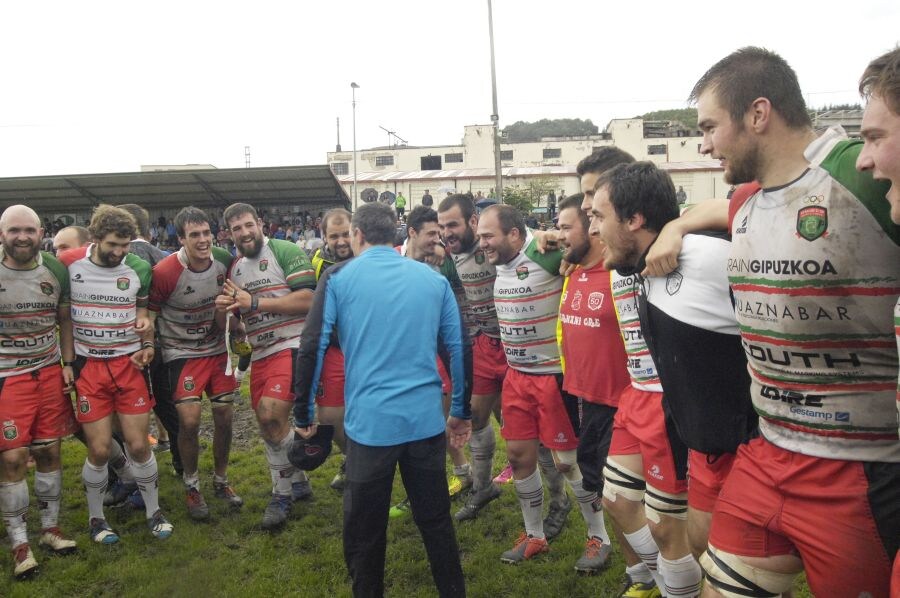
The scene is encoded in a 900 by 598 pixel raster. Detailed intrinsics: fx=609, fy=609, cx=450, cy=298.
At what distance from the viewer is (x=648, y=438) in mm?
3006

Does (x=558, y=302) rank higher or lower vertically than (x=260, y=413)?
higher

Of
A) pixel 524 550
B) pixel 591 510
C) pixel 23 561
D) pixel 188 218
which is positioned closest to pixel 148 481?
pixel 23 561

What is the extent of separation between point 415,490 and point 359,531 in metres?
0.36

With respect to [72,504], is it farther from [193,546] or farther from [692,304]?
[692,304]

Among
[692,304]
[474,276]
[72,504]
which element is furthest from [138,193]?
[692,304]

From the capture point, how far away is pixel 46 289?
4.64m

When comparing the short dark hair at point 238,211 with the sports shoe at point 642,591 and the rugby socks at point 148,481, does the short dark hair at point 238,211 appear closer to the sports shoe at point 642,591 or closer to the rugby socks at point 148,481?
the rugby socks at point 148,481

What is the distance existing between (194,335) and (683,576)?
4256 millimetres

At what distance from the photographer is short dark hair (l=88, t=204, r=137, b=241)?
480cm

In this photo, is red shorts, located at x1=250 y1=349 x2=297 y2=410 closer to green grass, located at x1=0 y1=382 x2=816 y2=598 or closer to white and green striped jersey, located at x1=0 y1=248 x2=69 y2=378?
green grass, located at x1=0 y1=382 x2=816 y2=598

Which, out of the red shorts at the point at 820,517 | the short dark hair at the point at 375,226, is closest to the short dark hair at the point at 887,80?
the red shorts at the point at 820,517

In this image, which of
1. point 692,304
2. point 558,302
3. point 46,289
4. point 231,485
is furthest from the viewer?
point 231,485

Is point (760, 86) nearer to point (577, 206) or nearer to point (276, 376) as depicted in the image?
point (577, 206)

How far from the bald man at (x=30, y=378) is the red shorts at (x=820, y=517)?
15.2 feet
